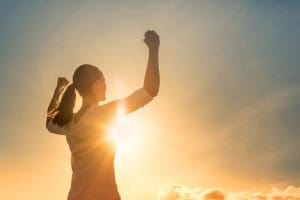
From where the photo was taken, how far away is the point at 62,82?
13.0 m

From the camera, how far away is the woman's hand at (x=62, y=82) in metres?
12.9

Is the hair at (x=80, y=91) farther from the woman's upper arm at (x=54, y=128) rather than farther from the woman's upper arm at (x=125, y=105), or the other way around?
the woman's upper arm at (x=125, y=105)

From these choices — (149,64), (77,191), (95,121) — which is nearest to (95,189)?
(77,191)

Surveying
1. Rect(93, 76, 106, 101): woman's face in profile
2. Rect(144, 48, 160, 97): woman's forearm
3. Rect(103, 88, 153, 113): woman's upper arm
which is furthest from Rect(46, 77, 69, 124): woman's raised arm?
Rect(144, 48, 160, 97): woman's forearm

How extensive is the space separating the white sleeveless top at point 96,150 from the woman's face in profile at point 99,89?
21cm

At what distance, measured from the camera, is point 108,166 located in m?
12.0

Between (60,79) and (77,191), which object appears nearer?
(77,191)

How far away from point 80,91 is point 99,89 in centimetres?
35

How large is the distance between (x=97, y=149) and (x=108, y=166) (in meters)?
0.33

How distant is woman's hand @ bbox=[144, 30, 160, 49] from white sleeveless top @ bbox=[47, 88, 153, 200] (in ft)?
2.37

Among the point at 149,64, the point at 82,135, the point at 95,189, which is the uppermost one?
the point at 149,64

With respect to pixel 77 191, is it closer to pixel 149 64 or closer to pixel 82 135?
pixel 82 135

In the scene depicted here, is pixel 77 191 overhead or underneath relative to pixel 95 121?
underneath

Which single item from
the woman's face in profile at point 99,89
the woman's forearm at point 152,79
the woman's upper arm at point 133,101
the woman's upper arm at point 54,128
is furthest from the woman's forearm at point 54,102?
the woman's forearm at point 152,79
